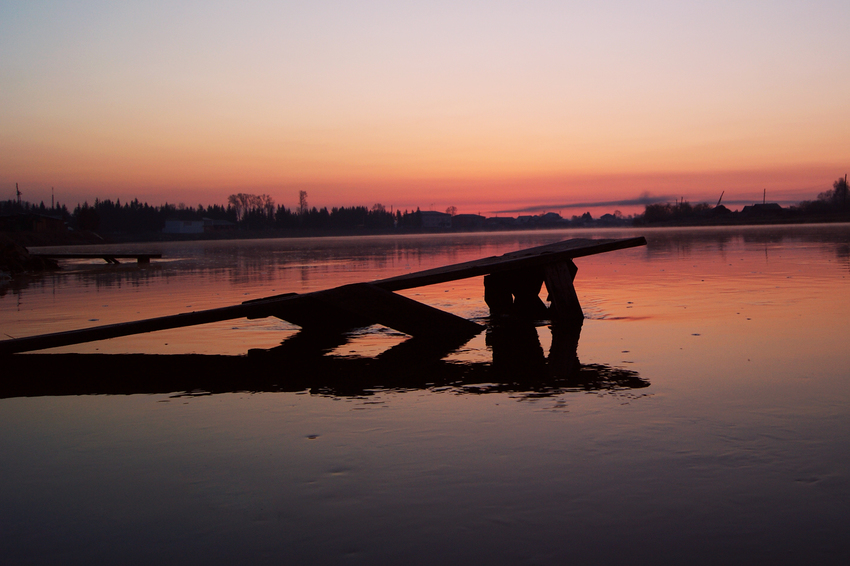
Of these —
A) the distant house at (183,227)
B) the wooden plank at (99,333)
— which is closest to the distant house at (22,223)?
the distant house at (183,227)

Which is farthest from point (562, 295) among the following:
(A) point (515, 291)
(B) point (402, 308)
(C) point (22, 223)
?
(C) point (22, 223)

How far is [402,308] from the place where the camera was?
24.3 feet

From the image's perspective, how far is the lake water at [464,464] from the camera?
96.9 inches

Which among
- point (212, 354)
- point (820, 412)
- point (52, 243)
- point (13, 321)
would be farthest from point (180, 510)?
point (52, 243)

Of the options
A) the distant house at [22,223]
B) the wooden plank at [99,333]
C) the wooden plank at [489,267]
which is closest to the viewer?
the wooden plank at [99,333]

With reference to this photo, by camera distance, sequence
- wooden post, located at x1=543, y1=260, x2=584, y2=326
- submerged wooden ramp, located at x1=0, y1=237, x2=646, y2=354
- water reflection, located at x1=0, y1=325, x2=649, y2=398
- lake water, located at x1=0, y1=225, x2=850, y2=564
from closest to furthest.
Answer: lake water, located at x1=0, y1=225, x2=850, y2=564 → water reflection, located at x1=0, y1=325, x2=649, y2=398 → submerged wooden ramp, located at x1=0, y1=237, x2=646, y2=354 → wooden post, located at x1=543, y1=260, x2=584, y2=326

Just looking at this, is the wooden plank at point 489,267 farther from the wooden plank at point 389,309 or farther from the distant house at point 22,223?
the distant house at point 22,223

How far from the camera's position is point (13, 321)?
9.66m

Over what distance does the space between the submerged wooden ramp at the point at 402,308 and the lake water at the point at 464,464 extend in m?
0.75

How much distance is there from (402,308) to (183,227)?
17593 cm

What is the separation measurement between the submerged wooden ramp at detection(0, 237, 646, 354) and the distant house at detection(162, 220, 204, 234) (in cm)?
17177

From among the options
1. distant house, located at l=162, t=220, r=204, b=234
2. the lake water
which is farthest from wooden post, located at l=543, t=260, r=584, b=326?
distant house, located at l=162, t=220, r=204, b=234

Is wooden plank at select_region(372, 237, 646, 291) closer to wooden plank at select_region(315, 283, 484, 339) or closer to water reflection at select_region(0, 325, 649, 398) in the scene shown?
wooden plank at select_region(315, 283, 484, 339)

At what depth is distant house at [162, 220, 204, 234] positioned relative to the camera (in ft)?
559
